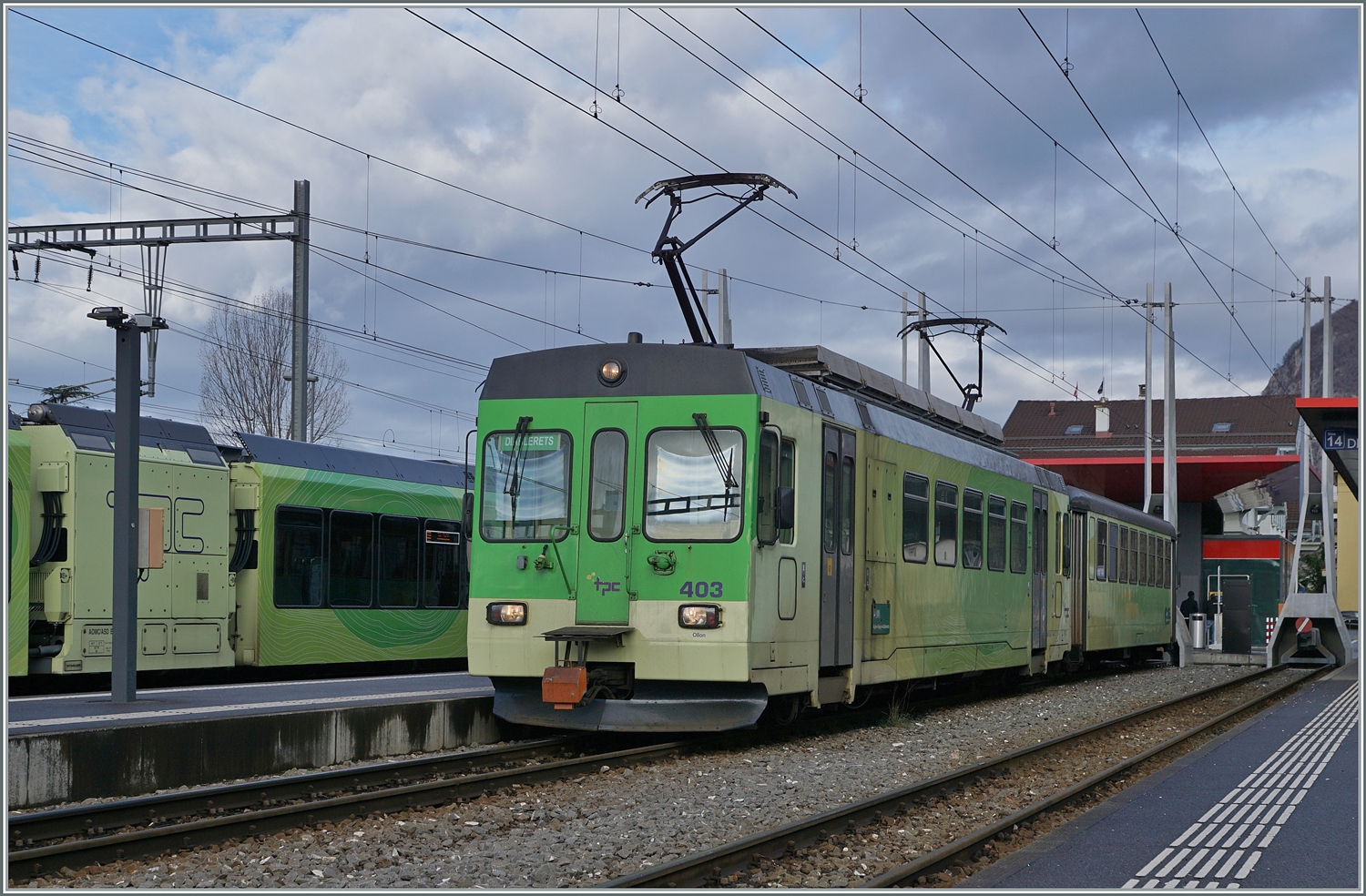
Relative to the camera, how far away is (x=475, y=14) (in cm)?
1195

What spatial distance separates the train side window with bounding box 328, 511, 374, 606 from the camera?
17906 mm

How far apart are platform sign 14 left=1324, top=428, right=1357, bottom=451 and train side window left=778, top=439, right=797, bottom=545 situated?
5320 millimetres

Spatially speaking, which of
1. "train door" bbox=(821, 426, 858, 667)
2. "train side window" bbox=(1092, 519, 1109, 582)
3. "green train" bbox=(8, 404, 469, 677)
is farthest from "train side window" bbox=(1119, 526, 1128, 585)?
"train door" bbox=(821, 426, 858, 667)

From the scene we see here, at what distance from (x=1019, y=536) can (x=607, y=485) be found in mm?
8048

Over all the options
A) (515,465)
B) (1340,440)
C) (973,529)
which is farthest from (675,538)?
(1340,440)

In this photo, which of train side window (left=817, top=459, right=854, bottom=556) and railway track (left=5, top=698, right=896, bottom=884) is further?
train side window (left=817, top=459, right=854, bottom=556)

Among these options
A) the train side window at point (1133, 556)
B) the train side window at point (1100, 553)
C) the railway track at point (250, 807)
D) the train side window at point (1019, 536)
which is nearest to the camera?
the railway track at point (250, 807)

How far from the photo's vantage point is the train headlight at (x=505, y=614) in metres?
11.5

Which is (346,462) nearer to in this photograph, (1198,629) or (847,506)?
(847,506)

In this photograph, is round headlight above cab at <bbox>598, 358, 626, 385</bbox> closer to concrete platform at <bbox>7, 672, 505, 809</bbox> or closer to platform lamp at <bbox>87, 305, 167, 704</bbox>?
concrete platform at <bbox>7, 672, 505, 809</bbox>

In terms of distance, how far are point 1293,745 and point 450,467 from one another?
12276 millimetres

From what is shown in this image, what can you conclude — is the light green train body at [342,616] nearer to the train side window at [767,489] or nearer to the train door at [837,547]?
the train door at [837,547]


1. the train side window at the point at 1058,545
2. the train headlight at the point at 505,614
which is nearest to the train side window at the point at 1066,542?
the train side window at the point at 1058,545

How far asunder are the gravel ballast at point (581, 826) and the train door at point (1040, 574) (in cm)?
610
